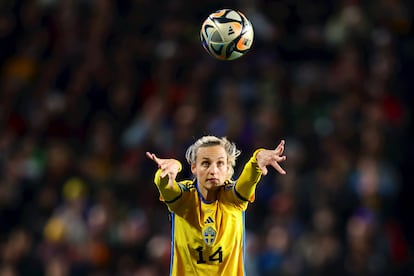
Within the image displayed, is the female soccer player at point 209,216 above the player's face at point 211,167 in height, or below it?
below

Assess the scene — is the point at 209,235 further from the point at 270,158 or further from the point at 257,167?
the point at 270,158

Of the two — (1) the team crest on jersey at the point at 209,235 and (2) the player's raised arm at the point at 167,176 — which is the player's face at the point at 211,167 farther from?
(1) the team crest on jersey at the point at 209,235

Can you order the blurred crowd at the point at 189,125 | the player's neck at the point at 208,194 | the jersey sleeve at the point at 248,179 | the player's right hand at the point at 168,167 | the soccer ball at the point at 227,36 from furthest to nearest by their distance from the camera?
the blurred crowd at the point at 189,125 < the soccer ball at the point at 227,36 < the player's neck at the point at 208,194 < the jersey sleeve at the point at 248,179 < the player's right hand at the point at 168,167

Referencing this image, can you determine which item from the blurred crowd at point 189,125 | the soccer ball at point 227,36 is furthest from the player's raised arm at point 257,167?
the blurred crowd at point 189,125

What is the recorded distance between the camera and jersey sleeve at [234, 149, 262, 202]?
815 centimetres

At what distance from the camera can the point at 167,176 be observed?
816 cm

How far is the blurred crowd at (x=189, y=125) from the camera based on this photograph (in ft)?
41.4

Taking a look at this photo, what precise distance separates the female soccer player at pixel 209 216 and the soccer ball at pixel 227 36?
1.01m

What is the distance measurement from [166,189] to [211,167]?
18.2 inches

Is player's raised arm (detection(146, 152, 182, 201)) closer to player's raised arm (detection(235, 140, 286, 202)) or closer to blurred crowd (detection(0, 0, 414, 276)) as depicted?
player's raised arm (detection(235, 140, 286, 202))

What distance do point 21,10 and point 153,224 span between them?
5.18 meters

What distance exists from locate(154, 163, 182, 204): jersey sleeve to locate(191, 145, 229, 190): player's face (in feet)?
0.78

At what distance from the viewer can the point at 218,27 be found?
30.3ft

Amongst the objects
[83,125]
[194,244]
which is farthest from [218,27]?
[83,125]
